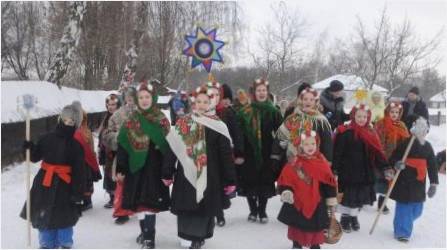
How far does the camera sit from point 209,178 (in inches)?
183

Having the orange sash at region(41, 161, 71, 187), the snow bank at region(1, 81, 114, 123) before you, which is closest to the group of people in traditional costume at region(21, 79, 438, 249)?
the orange sash at region(41, 161, 71, 187)

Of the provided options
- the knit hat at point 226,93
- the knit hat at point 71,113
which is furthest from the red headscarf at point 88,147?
the knit hat at point 226,93

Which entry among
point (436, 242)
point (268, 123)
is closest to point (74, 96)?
point (268, 123)

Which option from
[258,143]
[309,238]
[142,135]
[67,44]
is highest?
[67,44]

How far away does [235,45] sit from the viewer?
67.5ft

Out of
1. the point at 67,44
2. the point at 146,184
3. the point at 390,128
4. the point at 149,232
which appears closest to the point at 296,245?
the point at 149,232

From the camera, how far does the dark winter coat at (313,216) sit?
4.53 metres

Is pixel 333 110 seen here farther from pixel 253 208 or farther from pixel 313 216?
pixel 313 216

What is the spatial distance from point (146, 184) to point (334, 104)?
11.1 feet

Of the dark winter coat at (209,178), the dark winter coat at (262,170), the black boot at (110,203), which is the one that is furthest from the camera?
the black boot at (110,203)

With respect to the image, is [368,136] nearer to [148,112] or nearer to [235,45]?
[148,112]

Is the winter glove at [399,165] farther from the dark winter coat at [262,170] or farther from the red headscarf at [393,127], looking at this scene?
the dark winter coat at [262,170]

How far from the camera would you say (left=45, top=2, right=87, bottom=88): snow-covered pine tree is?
38.4 feet

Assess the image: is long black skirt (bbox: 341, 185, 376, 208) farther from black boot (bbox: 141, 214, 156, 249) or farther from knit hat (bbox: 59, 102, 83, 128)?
knit hat (bbox: 59, 102, 83, 128)
